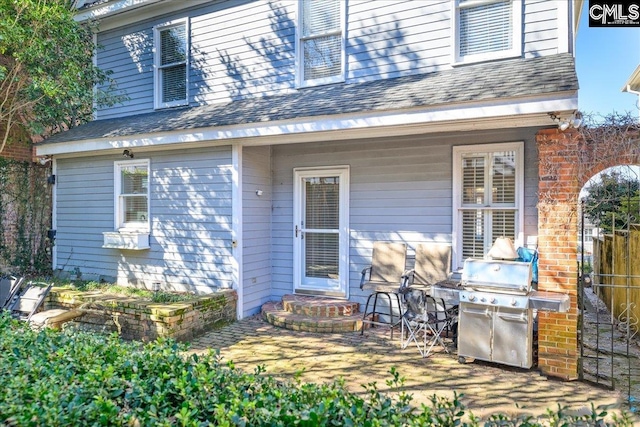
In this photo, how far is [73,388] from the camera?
6.73ft

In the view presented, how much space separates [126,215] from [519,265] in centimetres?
659

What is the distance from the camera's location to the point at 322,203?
678 cm

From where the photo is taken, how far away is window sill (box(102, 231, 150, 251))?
23.4 feet

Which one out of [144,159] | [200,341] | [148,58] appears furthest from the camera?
[148,58]

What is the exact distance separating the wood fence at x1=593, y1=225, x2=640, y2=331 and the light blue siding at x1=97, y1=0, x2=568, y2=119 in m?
2.82

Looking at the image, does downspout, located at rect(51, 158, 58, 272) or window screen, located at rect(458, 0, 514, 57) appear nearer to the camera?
window screen, located at rect(458, 0, 514, 57)

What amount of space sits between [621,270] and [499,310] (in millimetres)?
3031

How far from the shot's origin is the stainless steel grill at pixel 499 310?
4.20m

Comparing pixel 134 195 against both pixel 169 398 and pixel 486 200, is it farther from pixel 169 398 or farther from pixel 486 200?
pixel 169 398

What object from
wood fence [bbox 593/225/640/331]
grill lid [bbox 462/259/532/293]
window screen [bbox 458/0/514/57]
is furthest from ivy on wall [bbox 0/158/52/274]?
wood fence [bbox 593/225/640/331]

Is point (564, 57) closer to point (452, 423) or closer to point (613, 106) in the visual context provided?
point (613, 106)

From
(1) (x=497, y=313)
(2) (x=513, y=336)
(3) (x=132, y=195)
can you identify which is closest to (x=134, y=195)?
(3) (x=132, y=195)

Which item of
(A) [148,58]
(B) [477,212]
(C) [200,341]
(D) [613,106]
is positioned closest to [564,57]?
(D) [613,106]

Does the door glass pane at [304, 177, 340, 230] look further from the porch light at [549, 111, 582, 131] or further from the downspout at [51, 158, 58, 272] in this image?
the downspout at [51, 158, 58, 272]
